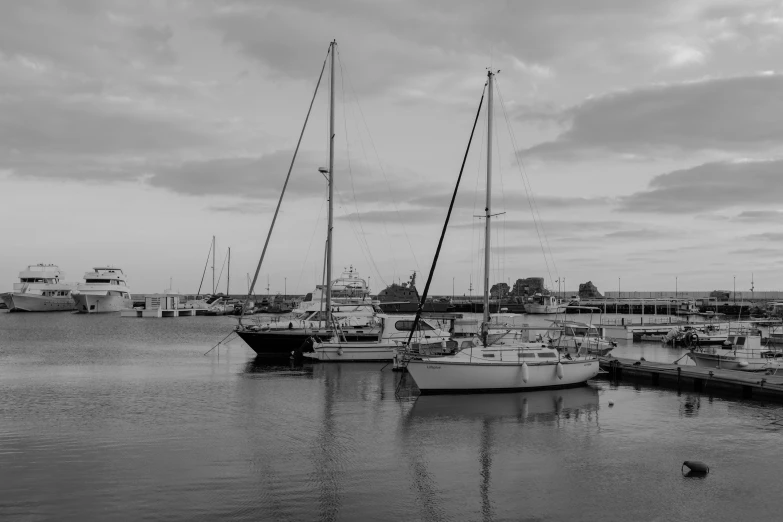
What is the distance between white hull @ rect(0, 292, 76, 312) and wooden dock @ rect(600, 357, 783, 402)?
131m

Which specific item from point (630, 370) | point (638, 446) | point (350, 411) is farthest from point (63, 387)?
→ point (630, 370)

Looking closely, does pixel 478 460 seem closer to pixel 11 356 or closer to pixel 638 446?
pixel 638 446

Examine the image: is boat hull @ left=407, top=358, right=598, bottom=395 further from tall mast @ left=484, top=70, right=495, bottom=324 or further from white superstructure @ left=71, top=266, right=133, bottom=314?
white superstructure @ left=71, top=266, right=133, bottom=314

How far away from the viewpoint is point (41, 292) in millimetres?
140625

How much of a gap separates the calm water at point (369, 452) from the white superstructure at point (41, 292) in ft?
384

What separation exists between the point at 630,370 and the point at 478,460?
18981 mm

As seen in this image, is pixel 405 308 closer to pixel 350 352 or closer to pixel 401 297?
pixel 401 297

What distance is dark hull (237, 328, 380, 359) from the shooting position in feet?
148

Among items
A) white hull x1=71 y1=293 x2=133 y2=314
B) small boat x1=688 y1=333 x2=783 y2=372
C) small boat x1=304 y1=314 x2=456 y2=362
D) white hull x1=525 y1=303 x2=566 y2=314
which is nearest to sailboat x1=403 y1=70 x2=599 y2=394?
small boat x1=688 y1=333 x2=783 y2=372

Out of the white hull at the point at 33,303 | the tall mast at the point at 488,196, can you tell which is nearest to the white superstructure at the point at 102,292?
the white hull at the point at 33,303

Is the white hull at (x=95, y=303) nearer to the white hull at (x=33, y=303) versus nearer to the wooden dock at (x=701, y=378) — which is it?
the white hull at (x=33, y=303)

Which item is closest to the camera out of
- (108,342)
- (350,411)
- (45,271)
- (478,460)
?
(478,460)

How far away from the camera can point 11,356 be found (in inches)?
1902

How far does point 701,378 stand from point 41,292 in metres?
139
